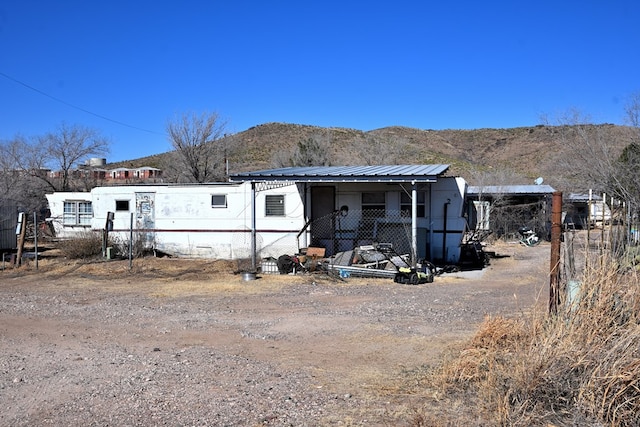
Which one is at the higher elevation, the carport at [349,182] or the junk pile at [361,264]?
the carport at [349,182]

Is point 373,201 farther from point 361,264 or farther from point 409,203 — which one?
point 361,264

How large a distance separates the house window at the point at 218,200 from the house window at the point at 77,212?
588 centimetres

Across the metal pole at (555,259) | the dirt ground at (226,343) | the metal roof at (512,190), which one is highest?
the metal roof at (512,190)

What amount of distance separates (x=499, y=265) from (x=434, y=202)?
104 inches

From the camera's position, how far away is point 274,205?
16.8 metres

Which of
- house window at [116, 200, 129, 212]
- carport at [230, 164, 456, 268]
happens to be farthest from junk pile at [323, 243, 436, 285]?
house window at [116, 200, 129, 212]

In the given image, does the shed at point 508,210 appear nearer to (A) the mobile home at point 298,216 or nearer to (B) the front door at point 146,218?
(A) the mobile home at point 298,216

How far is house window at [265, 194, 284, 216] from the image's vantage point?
657 inches

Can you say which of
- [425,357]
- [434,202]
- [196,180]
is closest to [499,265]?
[434,202]

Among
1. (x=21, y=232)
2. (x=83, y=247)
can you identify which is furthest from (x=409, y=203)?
(x=21, y=232)

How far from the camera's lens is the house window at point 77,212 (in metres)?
20.6

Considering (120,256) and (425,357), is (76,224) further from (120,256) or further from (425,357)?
(425,357)

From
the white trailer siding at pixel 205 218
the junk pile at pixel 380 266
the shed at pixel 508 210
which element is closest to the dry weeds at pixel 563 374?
the junk pile at pixel 380 266

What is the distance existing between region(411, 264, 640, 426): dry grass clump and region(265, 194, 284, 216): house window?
11.8 metres
